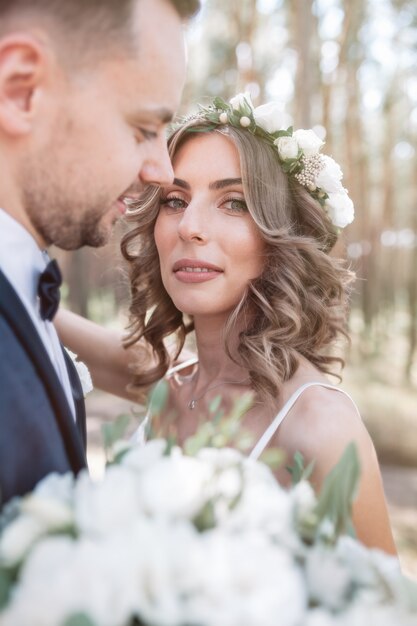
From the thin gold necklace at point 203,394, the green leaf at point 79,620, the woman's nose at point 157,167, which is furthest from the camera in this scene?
the thin gold necklace at point 203,394

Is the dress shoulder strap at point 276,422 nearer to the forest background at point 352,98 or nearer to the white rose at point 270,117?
the white rose at point 270,117

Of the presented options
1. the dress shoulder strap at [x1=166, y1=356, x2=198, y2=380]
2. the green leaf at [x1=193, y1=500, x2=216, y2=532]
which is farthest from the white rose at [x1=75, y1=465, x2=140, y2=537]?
the dress shoulder strap at [x1=166, y1=356, x2=198, y2=380]

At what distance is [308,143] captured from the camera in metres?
2.74

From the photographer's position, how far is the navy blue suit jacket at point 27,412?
1308 millimetres

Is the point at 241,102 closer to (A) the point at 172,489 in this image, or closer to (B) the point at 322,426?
(B) the point at 322,426

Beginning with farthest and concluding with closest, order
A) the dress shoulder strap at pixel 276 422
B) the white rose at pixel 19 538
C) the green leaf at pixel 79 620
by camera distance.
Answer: the dress shoulder strap at pixel 276 422, the white rose at pixel 19 538, the green leaf at pixel 79 620

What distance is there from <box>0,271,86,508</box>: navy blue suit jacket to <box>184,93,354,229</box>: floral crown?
1.59 m

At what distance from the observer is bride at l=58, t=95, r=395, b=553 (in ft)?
8.33

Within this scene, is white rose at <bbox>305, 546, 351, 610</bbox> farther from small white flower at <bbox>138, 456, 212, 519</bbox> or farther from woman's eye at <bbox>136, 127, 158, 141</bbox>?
woman's eye at <bbox>136, 127, 158, 141</bbox>

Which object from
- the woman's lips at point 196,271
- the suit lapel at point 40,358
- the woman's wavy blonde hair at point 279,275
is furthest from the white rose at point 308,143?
the suit lapel at point 40,358

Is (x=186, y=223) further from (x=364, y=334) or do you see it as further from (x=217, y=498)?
(x=364, y=334)

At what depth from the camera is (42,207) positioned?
59.1 inches

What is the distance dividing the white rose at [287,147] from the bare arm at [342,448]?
39.3 inches

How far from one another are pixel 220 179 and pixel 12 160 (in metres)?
1.29
